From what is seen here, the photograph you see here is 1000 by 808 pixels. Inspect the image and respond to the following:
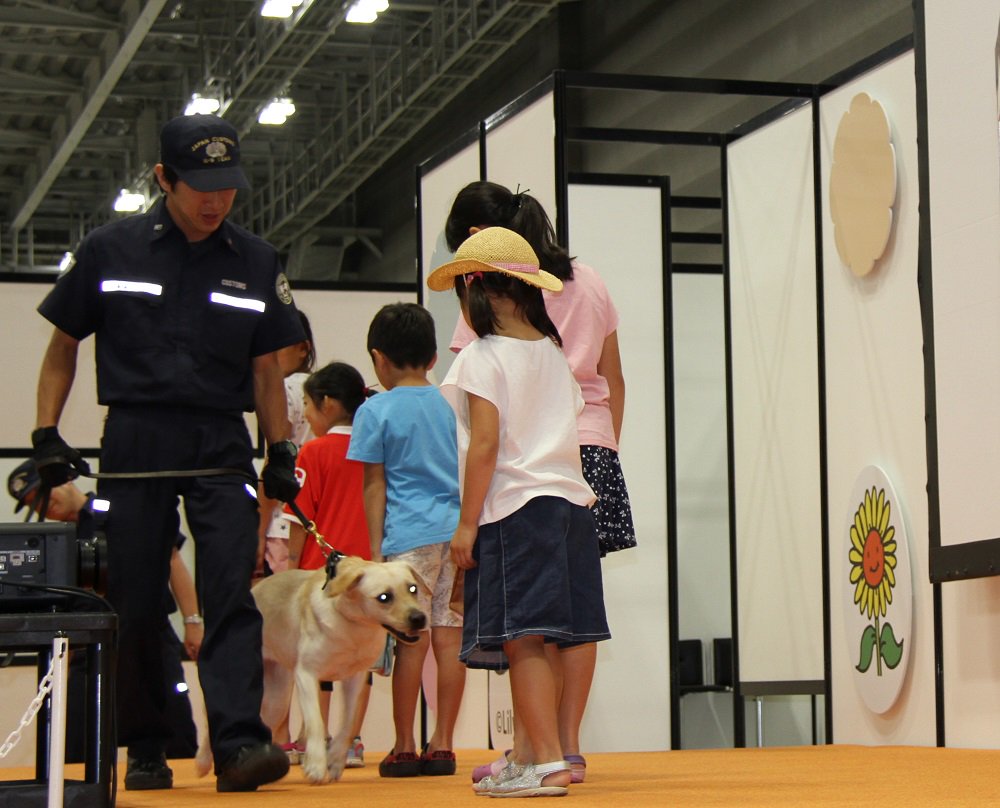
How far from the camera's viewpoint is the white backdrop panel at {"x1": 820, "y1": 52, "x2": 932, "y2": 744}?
4.97 metres

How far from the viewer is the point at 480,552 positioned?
127 inches

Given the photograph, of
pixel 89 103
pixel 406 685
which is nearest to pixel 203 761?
pixel 406 685

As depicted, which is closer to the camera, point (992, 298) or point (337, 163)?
point (992, 298)

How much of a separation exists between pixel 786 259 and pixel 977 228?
55.6 inches

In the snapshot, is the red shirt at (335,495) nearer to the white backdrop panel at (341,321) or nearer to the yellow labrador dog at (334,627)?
the yellow labrador dog at (334,627)

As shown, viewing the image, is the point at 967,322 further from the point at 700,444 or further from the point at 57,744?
the point at 57,744

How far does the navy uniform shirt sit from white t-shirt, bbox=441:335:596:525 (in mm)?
624

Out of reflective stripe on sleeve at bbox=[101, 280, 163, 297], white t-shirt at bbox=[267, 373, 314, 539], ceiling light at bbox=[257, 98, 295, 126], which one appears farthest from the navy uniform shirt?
ceiling light at bbox=[257, 98, 295, 126]

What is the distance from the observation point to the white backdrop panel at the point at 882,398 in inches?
196

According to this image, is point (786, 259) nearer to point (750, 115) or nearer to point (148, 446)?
point (148, 446)

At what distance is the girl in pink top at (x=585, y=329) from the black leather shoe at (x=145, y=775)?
0.96 m

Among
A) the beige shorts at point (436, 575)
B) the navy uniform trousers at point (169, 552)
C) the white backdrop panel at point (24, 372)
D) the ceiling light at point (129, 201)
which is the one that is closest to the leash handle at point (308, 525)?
the navy uniform trousers at point (169, 552)

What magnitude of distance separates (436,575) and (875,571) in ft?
5.27

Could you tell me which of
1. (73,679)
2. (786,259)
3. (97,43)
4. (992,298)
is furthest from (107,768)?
(97,43)
